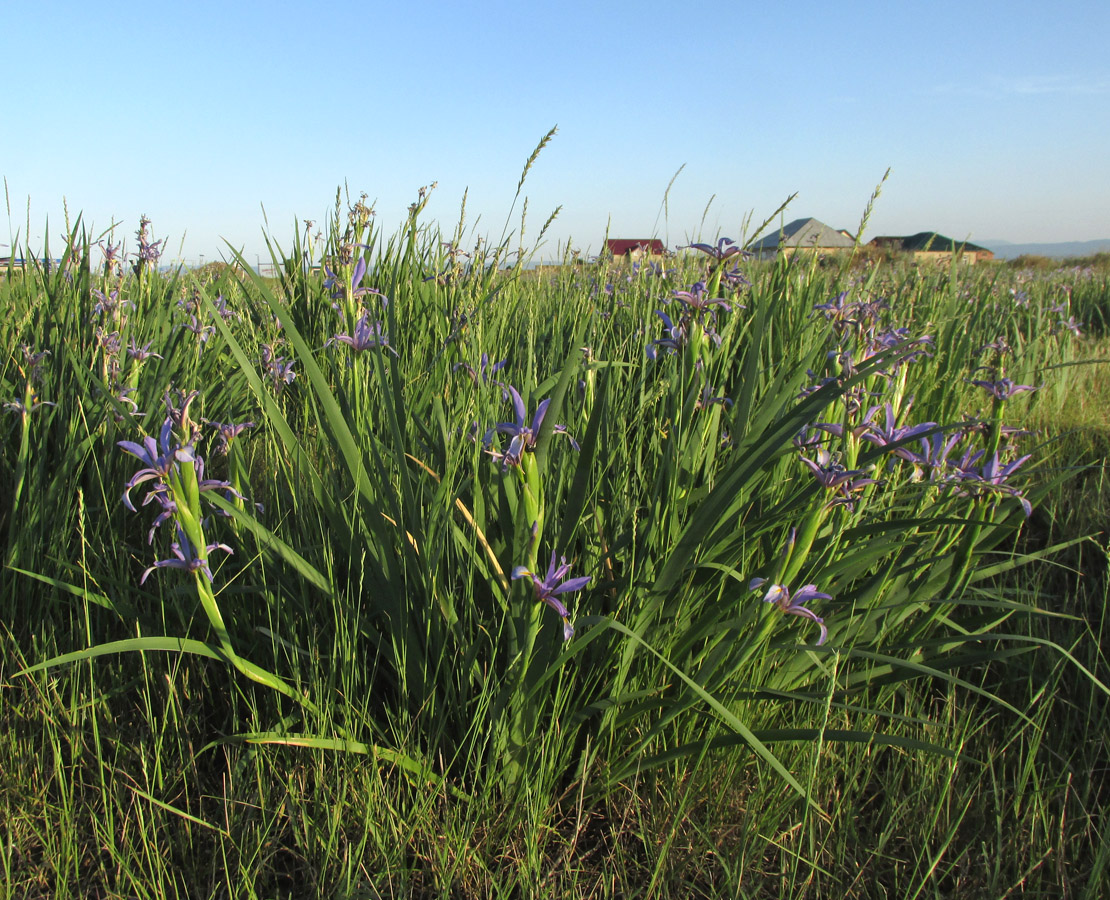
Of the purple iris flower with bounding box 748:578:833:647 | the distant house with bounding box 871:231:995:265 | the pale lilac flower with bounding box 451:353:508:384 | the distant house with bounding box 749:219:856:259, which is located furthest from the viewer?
the distant house with bounding box 871:231:995:265

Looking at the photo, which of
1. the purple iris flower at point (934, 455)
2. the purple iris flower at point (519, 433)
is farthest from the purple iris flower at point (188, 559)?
the purple iris flower at point (934, 455)

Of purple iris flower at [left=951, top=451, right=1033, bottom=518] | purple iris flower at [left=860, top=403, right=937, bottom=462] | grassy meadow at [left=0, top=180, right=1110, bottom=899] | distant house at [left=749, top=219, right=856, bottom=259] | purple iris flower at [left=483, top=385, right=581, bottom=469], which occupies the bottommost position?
grassy meadow at [left=0, top=180, right=1110, bottom=899]

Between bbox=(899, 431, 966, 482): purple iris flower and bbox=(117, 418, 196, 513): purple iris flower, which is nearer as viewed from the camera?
bbox=(117, 418, 196, 513): purple iris flower

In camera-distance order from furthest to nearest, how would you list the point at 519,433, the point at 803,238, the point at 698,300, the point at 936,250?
1. the point at 936,250
2. the point at 803,238
3. the point at 698,300
4. the point at 519,433

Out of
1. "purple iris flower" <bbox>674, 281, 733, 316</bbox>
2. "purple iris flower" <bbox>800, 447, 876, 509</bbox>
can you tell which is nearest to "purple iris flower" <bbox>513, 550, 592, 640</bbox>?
"purple iris flower" <bbox>800, 447, 876, 509</bbox>

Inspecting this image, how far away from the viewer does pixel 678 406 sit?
62.9 inches

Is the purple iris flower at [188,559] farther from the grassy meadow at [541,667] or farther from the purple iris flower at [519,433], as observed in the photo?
the purple iris flower at [519,433]

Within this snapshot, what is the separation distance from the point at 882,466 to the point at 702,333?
53cm

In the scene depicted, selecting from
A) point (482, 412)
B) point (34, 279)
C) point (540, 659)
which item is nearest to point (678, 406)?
point (482, 412)

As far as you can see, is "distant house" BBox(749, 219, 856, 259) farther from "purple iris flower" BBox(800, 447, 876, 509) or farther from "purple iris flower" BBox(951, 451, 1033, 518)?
"purple iris flower" BBox(800, 447, 876, 509)

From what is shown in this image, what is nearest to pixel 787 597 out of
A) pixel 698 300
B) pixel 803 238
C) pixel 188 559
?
pixel 698 300

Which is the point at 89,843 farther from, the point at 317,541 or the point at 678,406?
the point at 678,406

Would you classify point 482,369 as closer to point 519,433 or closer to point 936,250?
point 519,433

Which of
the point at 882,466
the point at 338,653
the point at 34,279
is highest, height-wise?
the point at 34,279
